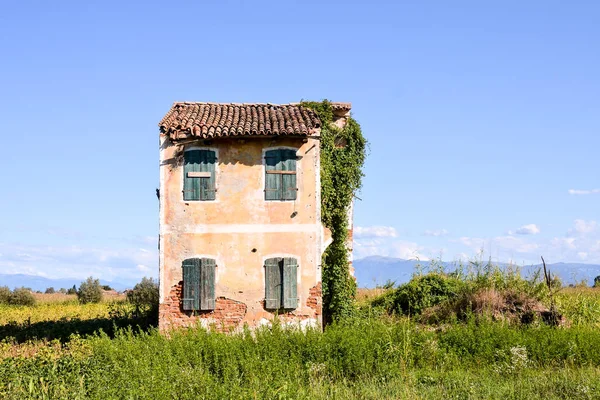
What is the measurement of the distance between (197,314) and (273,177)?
4566 millimetres

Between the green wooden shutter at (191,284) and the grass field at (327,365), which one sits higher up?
the green wooden shutter at (191,284)

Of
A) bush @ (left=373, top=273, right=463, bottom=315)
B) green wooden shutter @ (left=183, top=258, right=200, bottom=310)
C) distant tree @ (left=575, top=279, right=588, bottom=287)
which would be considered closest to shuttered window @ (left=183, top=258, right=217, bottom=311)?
green wooden shutter @ (left=183, top=258, right=200, bottom=310)

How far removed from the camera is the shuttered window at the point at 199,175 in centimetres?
2183

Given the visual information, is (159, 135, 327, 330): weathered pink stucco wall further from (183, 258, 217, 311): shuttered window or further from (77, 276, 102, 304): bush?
(77, 276, 102, 304): bush

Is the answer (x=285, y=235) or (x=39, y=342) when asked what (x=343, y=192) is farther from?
(x=39, y=342)

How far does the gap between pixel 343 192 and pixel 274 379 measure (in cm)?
965

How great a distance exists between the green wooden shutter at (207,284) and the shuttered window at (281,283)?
156 cm

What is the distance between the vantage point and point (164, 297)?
21609mm

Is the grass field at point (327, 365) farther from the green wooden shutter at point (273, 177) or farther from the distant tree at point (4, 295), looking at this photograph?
the distant tree at point (4, 295)

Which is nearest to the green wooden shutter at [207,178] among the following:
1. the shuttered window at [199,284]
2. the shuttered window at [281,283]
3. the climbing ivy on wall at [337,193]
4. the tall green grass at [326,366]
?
the shuttered window at [199,284]

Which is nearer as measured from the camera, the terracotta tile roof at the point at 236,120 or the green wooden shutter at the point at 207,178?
the terracotta tile roof at the point at 236,120

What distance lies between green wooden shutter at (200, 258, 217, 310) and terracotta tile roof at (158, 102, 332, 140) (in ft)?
12.2

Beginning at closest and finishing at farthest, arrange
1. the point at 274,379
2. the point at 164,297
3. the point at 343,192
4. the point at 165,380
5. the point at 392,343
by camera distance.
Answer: the point at 165,380
the point at 274,379
the point at 392,343
the point at 164,297
the point at 343,192

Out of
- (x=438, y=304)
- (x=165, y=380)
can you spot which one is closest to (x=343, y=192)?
(x=438, y=304)
